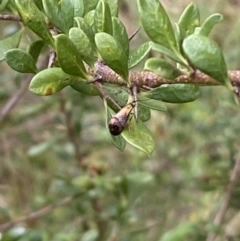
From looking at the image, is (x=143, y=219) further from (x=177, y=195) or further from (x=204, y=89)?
(x=204, y=89)

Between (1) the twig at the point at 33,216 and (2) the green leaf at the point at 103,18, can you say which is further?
(1) the twig at the point at 33,216

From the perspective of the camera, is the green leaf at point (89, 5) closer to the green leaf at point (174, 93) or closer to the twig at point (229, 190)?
the green leaf at point (174, 93)

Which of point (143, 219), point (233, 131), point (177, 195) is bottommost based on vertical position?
point (143, 219)

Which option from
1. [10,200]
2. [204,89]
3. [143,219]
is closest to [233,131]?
[204,89]

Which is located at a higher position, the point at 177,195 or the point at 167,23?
the point at 167,23

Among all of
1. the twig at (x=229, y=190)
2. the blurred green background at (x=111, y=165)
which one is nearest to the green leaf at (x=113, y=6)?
the blurred green background at (x=111, y=165)

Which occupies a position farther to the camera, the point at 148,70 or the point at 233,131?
the point at 233,131
